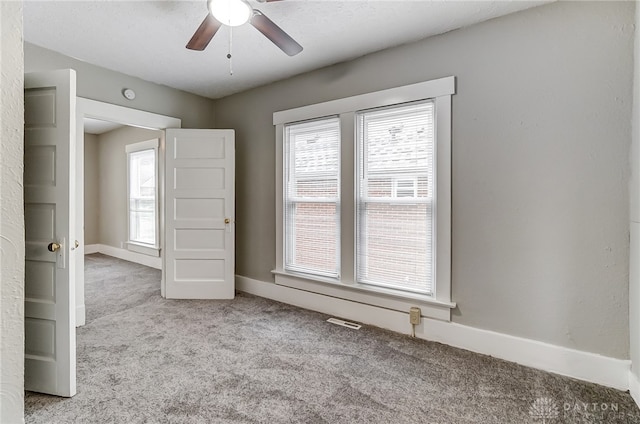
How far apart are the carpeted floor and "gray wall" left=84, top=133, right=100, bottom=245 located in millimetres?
4613

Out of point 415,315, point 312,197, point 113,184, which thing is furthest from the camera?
point 113,184

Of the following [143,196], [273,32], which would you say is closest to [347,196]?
[273,32]

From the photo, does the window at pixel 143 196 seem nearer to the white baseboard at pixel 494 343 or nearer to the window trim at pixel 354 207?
the window trim at pixel 354 207

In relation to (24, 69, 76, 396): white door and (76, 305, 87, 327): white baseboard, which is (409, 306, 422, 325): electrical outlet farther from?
(76, 305, 87, 327): white baseboard

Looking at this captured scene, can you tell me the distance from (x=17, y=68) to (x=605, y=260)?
3158mm

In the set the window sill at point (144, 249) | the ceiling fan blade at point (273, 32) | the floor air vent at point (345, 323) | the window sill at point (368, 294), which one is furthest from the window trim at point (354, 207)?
the window sill at point (144, 249)

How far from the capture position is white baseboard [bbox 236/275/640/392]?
1998 millimetres

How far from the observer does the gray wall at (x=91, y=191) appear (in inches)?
260

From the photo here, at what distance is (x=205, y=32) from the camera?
2016 millimetres

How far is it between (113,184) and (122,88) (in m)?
3.78

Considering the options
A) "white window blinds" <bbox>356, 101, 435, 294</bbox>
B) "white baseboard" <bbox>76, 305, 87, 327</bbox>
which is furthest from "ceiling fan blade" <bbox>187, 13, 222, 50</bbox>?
"white baseboard" <bbox>76, 305, 87, 327</bbox>

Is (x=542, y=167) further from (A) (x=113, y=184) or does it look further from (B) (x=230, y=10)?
(A) (x=113, y=184)

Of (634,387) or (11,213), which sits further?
(634,387)

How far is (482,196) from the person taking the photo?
240cm
